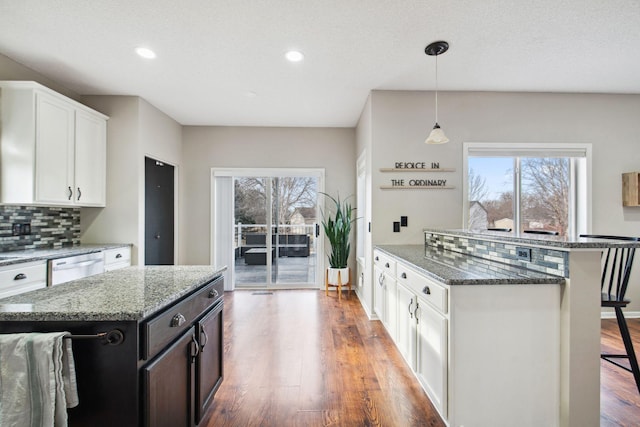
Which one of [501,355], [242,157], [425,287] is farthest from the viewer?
[242,157]

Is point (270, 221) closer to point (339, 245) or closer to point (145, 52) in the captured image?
point (339, 245)

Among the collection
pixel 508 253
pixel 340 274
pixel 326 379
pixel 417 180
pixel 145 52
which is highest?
pixel 145 52

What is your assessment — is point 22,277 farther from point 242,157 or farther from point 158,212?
point 242,157

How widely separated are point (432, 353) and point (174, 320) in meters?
1.44

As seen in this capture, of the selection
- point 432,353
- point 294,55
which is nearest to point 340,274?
point 432,353

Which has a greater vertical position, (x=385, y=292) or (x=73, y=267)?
(x=73, y=267)

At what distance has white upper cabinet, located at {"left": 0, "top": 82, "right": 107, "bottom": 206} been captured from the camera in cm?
258

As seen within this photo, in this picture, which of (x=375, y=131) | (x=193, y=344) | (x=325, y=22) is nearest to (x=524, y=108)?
(x=375, y=131)

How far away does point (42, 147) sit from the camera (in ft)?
→ 8.78

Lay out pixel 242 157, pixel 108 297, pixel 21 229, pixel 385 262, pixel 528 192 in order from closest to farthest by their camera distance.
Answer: pixel 108 297, pixel 21 229, pixel 385 262, pixel 528 192, pixel 242 157

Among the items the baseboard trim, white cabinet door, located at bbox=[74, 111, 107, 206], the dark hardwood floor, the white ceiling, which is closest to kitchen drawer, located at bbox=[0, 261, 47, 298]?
white cabinet door, located at bbox=[74, 111, 107, 206]

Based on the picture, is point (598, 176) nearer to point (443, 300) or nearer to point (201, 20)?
point (443, 300)

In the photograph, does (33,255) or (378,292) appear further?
(378,292)

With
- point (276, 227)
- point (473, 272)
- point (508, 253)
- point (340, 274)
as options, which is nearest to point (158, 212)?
point (276, 227)
